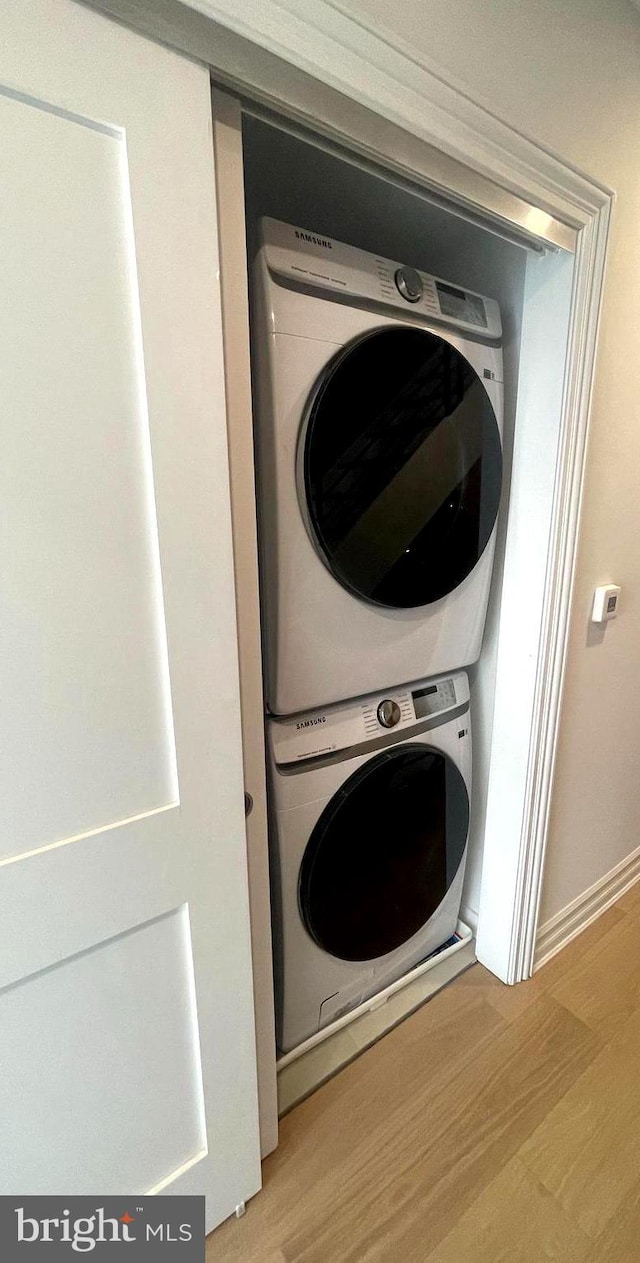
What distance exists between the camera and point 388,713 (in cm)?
118

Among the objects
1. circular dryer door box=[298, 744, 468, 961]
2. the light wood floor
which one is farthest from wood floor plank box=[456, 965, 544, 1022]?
circular dryer door box=[298, 744, 468, 961]

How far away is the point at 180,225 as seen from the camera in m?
0.59

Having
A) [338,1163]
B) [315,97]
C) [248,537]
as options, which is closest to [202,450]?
[248,537]

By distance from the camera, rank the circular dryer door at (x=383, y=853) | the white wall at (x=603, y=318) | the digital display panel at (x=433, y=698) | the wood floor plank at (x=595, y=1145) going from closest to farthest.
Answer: the white wall at (x=603, y=318) < the wood floor plank at (x=595, y=1145) < the circular dryer door at (x=383, y=853) < the digital display panel at (x=433, y=698)

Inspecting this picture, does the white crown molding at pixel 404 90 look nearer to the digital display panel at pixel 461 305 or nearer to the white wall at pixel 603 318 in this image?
the white wall at pixel 603 318

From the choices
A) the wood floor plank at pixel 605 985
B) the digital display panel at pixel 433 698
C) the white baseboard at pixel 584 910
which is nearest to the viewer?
the digital display panel at pixel 433 698

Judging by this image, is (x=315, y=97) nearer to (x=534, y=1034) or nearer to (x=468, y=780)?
(x=468, y=780)

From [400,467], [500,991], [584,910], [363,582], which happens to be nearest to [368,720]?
[363,582]

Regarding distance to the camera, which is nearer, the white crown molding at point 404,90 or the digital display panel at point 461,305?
the white crown molding at point 404,90

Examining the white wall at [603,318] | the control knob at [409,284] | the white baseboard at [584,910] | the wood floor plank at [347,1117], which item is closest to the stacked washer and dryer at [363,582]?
the control knob at [409,284]

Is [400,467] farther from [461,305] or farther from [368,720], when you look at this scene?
[368,720]

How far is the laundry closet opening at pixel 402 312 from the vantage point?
919mm

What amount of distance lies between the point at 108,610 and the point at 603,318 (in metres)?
1.12

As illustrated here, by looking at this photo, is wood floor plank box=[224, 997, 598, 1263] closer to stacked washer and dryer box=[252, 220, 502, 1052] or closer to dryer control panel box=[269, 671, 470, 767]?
stacked washer and dryer box=[252, 220, 502, 1052]
